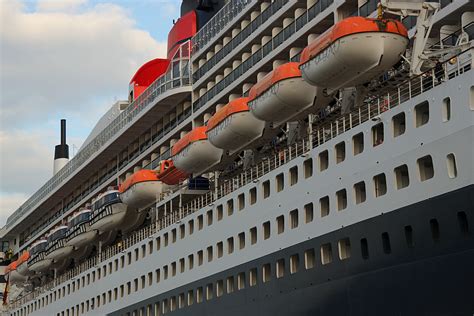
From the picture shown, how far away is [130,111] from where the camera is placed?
152ft

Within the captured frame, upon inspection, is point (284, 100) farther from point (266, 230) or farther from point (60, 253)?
point (60, 253)

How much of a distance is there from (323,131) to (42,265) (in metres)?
30.4

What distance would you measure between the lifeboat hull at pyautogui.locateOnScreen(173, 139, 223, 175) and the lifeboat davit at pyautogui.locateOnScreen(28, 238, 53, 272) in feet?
67.5

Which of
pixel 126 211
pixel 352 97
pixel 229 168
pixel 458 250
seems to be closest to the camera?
pixel 458 250

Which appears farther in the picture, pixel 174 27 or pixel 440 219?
pixel 174 27

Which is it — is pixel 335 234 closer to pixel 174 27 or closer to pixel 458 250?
pixel 458 250

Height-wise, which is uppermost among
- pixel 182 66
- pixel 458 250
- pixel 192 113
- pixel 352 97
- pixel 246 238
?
pixel 182 66

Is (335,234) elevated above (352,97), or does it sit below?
below

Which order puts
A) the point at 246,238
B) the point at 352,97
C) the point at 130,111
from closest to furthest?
the point at 352,97
the point at 246,238
the point at 130,111

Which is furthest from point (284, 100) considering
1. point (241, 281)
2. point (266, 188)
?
point (241, 281)

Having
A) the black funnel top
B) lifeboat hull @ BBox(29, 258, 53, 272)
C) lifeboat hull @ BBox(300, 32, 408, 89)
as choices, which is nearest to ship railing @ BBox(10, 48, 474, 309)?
lifeboat hull @ BBox(300, 32, 408, 89)

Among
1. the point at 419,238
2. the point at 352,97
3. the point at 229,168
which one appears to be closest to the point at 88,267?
the point at 229,168

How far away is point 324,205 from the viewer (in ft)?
84.0

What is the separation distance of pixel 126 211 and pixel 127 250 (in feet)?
7.61
